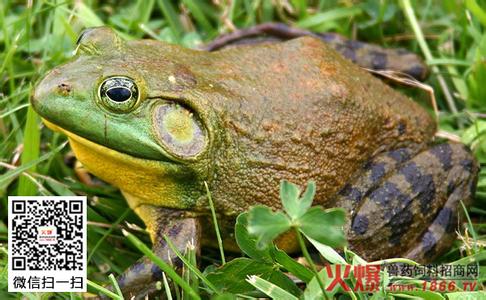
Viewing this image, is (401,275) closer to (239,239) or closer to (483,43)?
(239,239)

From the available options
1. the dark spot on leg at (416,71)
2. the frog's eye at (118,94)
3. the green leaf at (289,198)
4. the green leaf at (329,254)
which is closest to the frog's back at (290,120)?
the frog's eye at (118,94)

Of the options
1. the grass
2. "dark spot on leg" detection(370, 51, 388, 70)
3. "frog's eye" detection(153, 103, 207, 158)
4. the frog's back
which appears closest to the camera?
"frog's eye" detection(153, 103, 207, 158)

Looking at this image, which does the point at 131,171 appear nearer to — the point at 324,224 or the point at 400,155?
the point at 324,224

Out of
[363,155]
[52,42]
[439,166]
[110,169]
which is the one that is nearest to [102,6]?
[52,42]

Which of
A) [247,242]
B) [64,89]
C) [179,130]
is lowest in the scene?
[247,242]

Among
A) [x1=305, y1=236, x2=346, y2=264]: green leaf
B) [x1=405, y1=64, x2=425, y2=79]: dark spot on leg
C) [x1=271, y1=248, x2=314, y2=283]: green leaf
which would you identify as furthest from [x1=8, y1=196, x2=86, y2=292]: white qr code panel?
[x1=405, y1=64, x2=425, y2=79]: dark spot on leg

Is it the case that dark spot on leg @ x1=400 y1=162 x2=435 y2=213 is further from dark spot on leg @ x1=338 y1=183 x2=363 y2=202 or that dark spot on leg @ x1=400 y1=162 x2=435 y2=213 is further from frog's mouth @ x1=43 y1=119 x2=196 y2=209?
frog's mouth @ x1=43 y1=119 x2=196 y2=209

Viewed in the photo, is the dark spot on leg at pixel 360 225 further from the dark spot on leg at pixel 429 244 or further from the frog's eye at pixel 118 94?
the frog's eye at pixel 118 94

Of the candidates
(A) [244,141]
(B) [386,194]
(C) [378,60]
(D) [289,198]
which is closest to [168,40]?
(C) [378,60]
